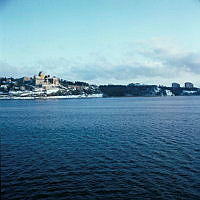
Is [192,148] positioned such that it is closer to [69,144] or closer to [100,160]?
Result: [100,160]

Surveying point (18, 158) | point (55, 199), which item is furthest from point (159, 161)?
point (18, 158)

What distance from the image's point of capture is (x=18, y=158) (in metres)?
23.5

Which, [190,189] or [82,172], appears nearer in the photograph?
[190,189]

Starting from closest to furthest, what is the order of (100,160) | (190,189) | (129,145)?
(190,189), (100,160), (129,145)

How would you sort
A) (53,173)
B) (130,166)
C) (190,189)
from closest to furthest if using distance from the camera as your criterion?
1. (190,189)
2. (53,173)
3. (130,166)

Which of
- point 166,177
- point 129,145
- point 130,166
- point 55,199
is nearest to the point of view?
point 55,199

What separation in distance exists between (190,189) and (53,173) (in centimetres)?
1006

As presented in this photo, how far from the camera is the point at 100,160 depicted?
2291 centimetres

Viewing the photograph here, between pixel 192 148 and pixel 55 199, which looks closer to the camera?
pixel 55 199

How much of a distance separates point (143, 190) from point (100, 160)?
716cm

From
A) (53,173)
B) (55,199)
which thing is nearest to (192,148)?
(53,173)

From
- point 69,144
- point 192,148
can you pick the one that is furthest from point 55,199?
point 192,148

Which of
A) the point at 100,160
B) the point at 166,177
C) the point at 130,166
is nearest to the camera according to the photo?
the point at 166,177

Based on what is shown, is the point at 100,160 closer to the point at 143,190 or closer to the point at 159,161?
the point at 159,161
